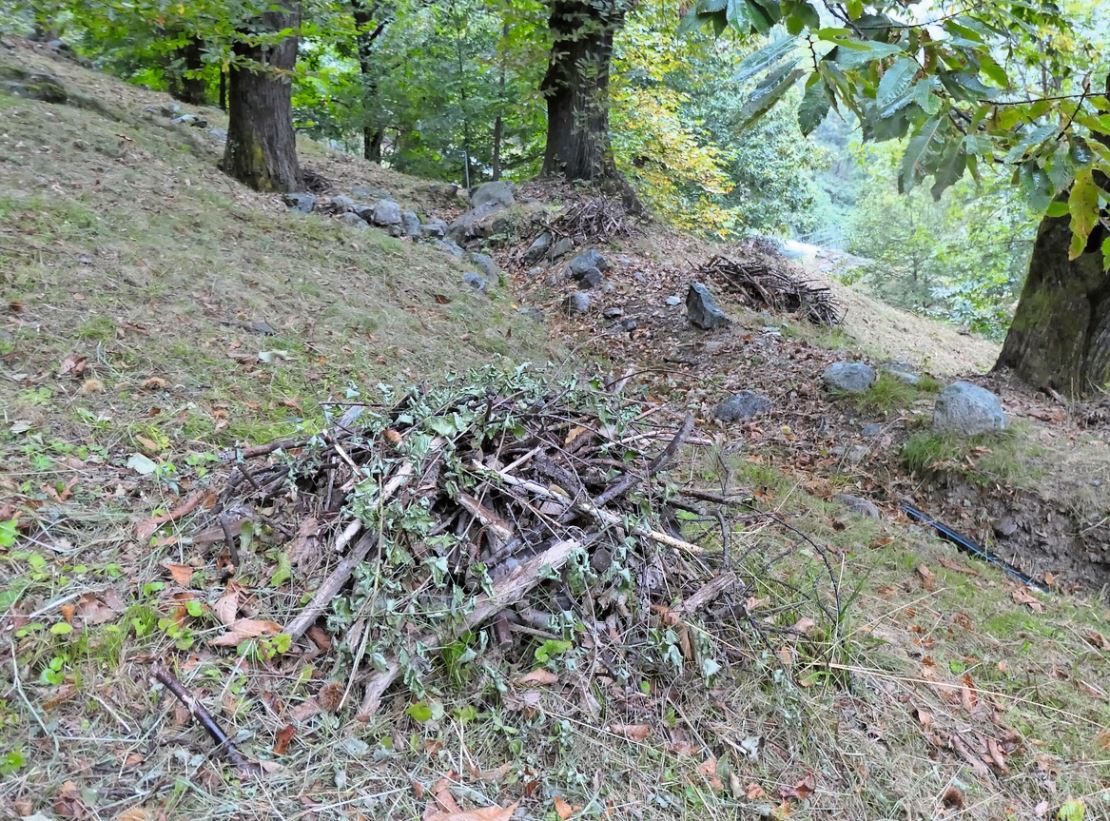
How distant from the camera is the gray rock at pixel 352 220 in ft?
23.1

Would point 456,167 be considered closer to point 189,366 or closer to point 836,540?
point 189,366

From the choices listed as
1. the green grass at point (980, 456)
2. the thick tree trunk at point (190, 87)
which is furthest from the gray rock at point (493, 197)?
the green grass at point (980, 456)

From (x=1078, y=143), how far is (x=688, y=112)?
14.3 m

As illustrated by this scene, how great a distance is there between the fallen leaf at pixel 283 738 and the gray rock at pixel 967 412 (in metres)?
4.39

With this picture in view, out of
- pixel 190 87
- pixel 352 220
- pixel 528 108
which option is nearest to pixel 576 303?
pixel 352 220

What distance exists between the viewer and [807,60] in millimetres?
1649

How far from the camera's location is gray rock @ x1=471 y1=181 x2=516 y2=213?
916 cm

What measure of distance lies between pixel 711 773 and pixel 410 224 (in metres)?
7.17

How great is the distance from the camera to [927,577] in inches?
132

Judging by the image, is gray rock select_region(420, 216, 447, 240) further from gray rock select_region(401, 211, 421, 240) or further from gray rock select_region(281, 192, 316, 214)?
gray rock select_region(281, 192, 316, 214)

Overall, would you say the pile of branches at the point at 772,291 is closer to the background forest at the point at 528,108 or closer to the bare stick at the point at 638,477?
the background forest at the point at 528,108

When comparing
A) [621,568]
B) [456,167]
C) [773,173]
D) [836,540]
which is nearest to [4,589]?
[621,568]

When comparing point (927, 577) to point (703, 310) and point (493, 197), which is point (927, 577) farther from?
point (493, 197)

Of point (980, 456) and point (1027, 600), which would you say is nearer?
point (1027, 600)
